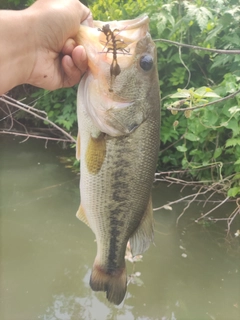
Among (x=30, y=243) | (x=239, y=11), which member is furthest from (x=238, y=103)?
(x=30, y=243)

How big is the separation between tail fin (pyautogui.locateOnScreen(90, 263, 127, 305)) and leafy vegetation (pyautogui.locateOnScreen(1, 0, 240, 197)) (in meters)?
1.71

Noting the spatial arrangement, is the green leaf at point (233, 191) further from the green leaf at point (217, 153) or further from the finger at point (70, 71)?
the finger at point (70, 71)

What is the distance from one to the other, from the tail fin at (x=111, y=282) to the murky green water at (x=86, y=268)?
96cm

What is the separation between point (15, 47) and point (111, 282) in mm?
897

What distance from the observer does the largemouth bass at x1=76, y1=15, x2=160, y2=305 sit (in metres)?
1.21

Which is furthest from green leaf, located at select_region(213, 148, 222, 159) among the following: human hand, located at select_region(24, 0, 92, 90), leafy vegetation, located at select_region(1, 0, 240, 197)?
human hand, located at select_region(24, 0, 92, 90)

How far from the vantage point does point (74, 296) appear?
96.0 inches

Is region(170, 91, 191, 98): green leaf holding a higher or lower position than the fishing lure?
lower

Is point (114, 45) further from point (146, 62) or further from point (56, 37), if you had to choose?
point (56, 37)

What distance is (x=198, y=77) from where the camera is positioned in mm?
4031

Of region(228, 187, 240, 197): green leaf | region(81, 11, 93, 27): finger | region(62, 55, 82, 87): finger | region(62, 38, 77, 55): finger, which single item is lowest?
region(228, 187, 240, 197): green leaf

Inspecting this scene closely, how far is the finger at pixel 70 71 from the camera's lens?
50.7 inches

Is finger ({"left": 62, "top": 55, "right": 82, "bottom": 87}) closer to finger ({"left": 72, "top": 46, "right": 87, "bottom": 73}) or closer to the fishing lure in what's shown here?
finger ({"left": 72, "top": 46, "right": 87, "bottom": 73})

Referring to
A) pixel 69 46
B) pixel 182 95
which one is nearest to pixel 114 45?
pixel 69 46
